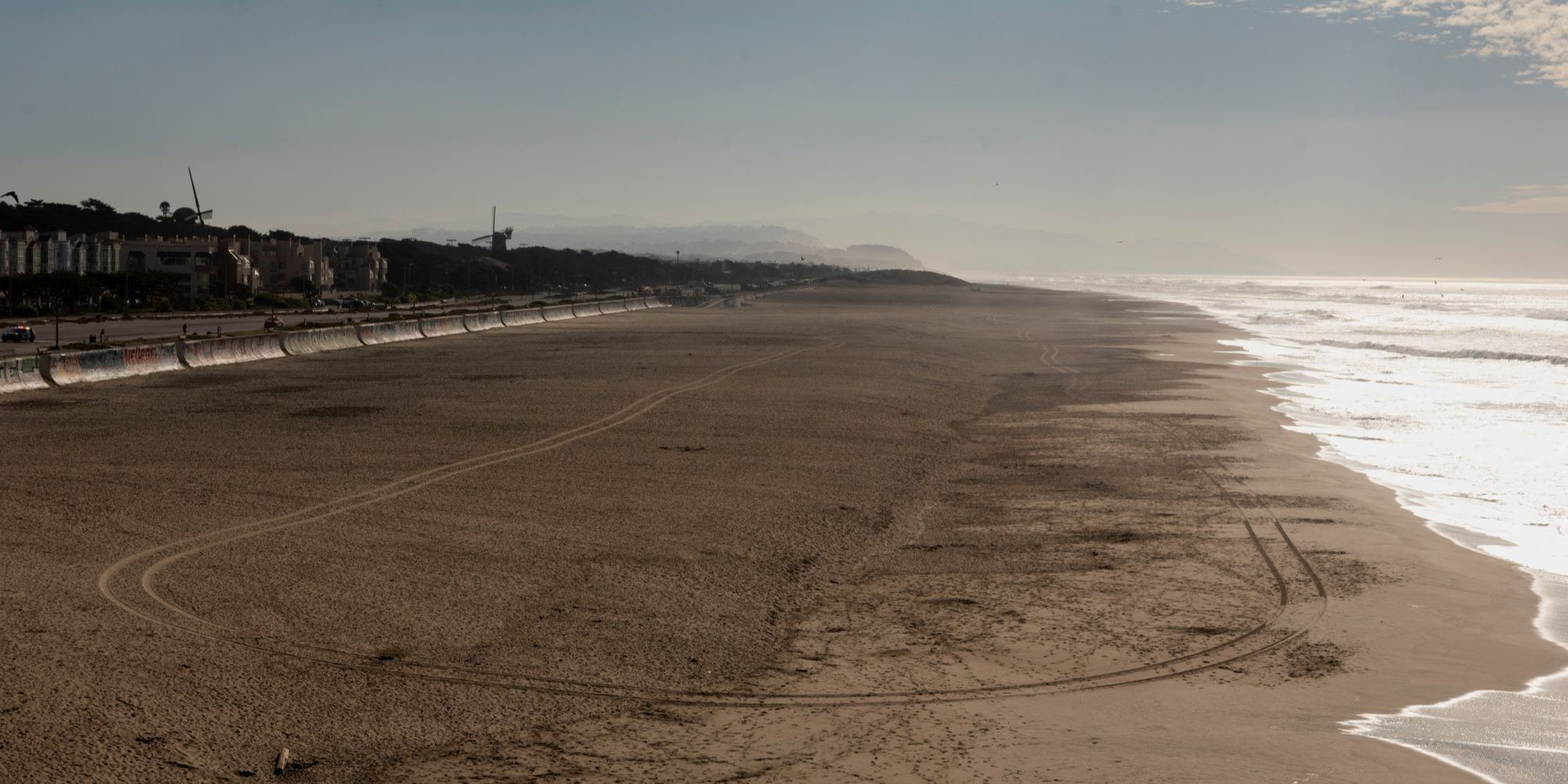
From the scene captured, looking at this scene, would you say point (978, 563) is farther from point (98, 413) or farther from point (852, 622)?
point (98, 413)

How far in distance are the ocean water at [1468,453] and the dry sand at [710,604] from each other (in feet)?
1.23

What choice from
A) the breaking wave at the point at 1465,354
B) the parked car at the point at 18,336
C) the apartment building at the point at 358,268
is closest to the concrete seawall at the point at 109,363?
the parked car at the point at 18,336

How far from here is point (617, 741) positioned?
23.9 ft

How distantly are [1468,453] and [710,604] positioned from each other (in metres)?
15.8

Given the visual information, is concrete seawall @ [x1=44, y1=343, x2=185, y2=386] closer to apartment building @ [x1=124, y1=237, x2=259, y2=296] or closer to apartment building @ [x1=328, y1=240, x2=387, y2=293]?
apartment building @ [x1=124, y1=237, x2=259, y2=296]

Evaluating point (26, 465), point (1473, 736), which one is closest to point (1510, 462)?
point (1473, 736)

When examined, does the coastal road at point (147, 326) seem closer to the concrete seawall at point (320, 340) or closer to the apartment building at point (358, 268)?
the concrete seawall at point (320, 340)

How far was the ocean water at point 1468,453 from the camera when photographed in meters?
7.87

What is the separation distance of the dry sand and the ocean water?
0.38m

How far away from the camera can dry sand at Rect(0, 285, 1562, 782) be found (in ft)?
23.7

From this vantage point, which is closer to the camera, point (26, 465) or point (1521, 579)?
point (1521, 579)

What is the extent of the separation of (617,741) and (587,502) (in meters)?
7.83

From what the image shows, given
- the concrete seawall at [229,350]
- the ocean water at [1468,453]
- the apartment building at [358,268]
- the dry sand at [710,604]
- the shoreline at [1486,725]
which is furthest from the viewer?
the apartment building at [358,268]

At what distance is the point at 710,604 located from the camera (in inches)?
413
